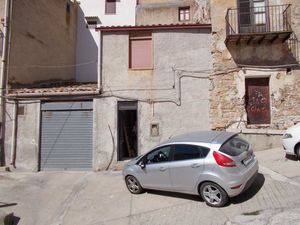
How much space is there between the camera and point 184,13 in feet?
61.7

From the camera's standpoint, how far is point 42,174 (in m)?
12.2

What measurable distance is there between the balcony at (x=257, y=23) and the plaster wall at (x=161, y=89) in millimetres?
1119

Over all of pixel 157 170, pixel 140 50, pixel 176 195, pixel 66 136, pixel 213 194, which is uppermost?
pixel 140 50

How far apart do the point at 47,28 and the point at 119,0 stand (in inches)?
254

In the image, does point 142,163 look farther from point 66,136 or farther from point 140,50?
point 140,50

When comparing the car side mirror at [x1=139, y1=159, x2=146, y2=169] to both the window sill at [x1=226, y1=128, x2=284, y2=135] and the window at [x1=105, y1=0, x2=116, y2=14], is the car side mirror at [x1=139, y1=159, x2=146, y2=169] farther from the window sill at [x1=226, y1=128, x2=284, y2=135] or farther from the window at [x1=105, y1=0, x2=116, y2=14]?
the window at [x1=105, y1=0, x2=116, y2=14]

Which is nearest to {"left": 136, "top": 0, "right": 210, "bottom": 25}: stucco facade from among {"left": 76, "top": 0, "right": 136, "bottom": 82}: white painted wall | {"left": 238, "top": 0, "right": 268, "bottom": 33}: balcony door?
{"left": 76, "top": 0, "right": 136, "bottom": 82}: white painted wall

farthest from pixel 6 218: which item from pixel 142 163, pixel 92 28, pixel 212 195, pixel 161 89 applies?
pixel 92 28

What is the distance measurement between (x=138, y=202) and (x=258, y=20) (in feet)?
28.9

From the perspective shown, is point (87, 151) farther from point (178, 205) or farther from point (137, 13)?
point (137, 13)

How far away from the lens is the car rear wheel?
8688 millimetres

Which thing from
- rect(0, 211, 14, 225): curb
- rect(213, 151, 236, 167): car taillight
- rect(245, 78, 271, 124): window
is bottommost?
rect(0, 211, 14, 225): curb

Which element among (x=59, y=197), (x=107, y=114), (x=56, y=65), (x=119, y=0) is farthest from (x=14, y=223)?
(x=119, y=0)

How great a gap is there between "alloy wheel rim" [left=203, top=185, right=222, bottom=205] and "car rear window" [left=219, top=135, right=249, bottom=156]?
0.93 meters
